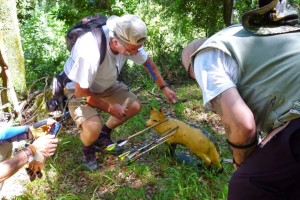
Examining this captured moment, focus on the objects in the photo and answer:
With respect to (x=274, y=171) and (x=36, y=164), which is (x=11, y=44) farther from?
(x=274, y=171)

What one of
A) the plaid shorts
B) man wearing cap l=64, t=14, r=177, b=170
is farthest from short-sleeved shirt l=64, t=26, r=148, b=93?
the plaid shorts

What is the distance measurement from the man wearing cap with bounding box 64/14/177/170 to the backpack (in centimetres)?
6

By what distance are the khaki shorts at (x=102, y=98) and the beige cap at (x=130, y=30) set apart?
847 millimetres

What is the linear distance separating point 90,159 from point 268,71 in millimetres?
2573

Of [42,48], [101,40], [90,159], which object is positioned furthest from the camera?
[42,48]

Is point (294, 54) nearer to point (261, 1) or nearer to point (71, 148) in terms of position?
point (261, 1)

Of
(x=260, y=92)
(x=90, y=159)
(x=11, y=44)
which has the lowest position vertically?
(x=90, y=159)

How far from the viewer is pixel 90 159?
371 centimetres

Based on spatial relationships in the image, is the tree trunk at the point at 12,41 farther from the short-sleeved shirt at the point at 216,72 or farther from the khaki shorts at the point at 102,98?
the short-sleeved shirt at the point at 216,72

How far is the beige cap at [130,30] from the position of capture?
2.98 metres

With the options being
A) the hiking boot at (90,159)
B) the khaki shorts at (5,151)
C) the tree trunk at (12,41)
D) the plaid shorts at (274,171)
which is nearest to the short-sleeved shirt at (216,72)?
the plaid shorts at (274,171)

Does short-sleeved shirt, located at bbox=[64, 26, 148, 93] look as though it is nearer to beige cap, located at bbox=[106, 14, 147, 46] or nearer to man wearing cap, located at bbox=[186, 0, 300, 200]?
beige cap, located at bbox=[106, 14, 147, 46]

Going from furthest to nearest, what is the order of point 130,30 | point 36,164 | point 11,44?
point 11,44 < point 130,30 < point 36,164

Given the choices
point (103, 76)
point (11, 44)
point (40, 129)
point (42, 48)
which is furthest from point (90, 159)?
point (42, 48)
